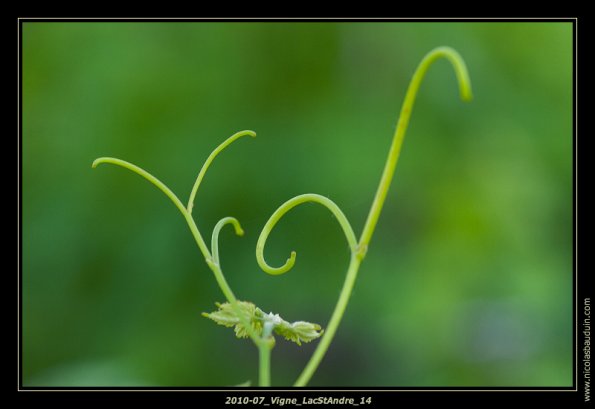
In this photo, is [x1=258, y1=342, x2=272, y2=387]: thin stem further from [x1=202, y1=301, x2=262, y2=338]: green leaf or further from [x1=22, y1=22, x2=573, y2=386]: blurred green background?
[x1=22, y1=22, x2=573, y2=386]: blurred green background

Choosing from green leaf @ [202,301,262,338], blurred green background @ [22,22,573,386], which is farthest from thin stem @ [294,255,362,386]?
blurred green background @ [22,22,573,386]

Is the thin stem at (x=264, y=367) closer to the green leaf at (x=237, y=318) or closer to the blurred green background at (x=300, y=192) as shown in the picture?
the green leaf at (x=237, y=318)

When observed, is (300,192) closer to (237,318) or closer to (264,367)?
(237,318)

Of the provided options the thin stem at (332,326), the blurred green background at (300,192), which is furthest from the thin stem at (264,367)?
the blurred green background at (300,192)

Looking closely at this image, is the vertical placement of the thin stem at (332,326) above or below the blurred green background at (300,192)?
below

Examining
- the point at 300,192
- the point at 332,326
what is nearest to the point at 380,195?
the point at 332,326

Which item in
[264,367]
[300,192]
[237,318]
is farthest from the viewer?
[300,192]
